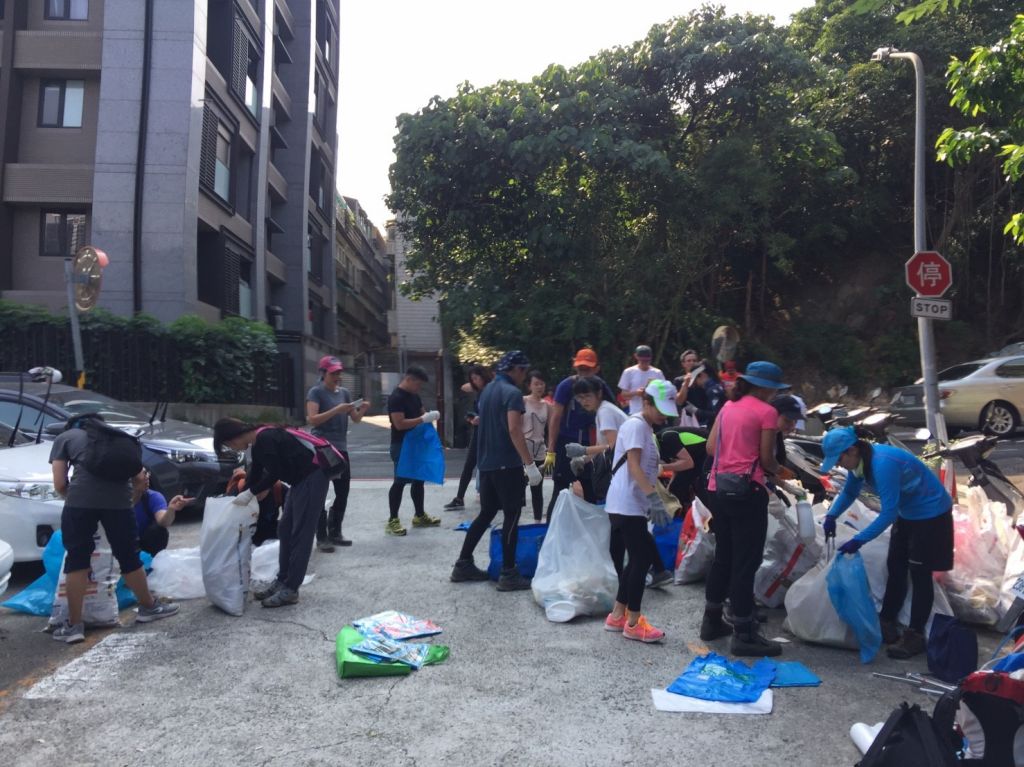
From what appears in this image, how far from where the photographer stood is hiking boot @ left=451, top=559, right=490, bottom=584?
644 cm

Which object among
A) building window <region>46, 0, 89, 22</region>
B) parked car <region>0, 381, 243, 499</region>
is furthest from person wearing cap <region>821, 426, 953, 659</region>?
building window <region>46, 0, 89, 22</region>

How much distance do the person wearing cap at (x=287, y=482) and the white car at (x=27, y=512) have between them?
185cm

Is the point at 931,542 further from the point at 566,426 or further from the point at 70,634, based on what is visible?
the point at 70,634

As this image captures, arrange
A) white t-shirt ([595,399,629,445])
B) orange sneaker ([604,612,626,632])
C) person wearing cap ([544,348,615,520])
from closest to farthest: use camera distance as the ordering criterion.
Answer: orange sneaker ([604,612,626,632]) → white t-shirt ([595,399,629,445]) → person wearing cap ([544,348,615,520])

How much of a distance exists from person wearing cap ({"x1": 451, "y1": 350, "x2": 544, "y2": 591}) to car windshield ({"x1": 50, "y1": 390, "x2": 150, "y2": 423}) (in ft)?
14.5

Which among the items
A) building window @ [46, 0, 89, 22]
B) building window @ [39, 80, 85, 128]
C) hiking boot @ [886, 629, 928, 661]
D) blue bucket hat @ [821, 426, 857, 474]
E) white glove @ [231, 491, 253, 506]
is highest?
building window @ [46, 0, 89, 22]

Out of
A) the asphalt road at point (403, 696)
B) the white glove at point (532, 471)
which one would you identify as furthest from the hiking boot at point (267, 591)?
the white glove at point (532, 471)

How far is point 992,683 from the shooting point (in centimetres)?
297

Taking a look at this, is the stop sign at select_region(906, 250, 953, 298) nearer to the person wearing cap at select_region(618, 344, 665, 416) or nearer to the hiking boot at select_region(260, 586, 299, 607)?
the person wearing cap at select_region(618, 344, 665, 416)

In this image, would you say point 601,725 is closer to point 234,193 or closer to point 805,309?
point 805,309

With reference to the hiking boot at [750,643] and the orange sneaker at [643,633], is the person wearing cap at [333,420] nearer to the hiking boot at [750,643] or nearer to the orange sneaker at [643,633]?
the orange sneaker at [643,633]

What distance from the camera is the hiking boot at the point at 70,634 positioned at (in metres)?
5.11

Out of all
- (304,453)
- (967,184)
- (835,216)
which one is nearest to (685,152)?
(835,216)

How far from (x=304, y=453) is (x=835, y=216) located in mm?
19552
